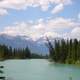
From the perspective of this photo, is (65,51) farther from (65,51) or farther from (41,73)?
(41,73)

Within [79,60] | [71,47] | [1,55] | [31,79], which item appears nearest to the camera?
[31,79]

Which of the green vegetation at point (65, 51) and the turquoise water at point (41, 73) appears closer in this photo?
the turquoise water at point (41, 73)

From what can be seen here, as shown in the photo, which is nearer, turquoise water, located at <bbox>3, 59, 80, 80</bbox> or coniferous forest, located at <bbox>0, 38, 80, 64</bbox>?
turquoise water, located at <bbox>3, 59, 80, 80</bbox>

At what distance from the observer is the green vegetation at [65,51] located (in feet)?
323

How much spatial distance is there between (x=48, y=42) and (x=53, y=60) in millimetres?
7002

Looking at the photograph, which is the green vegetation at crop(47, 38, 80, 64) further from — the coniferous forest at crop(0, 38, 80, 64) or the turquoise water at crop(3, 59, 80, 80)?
the turquoise water at crop(3, 59, 80, 80)

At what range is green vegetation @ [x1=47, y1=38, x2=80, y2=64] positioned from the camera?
9838 cm

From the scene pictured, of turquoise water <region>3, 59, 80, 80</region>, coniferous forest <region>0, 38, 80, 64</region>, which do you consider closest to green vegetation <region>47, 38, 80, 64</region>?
coniferous forest <region>0, 38, 80, 64</region>

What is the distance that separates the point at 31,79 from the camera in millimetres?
42156

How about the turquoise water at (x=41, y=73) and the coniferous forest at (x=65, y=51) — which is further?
the coniferous forest at (x=65, y=51)

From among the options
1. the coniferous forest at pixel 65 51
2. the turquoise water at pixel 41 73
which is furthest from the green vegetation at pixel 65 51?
the turquoise water at pixel 41 73

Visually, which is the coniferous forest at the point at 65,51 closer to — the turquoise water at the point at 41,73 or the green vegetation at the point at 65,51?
the green vegetation at the point at 65,51

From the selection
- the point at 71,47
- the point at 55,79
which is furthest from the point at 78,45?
the point at 55,79

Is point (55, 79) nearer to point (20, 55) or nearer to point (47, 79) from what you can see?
point (47, 79)
